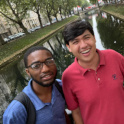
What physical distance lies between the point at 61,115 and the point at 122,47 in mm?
6364

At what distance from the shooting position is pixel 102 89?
142 centimetres

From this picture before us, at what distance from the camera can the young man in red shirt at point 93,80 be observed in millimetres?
1420

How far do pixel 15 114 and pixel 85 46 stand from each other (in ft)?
3.72

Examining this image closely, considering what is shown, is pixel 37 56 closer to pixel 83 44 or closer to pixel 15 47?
pixel 83 44

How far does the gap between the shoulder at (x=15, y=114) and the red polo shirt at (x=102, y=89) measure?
0.65m

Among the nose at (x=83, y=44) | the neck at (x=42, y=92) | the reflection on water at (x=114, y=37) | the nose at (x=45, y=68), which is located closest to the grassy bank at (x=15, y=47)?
the reflection on water at (x=114, y=37)

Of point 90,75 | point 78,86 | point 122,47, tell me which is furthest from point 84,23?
point 122,47

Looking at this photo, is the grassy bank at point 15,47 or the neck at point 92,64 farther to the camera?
the grassy bank at point 15,47

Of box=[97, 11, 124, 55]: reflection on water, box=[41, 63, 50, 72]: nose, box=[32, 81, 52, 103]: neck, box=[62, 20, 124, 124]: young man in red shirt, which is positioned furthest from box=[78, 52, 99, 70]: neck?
box=[97, 11, 124, 55]: reflection on water

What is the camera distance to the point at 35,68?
153 cm

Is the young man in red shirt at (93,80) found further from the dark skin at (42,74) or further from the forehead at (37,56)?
the forehead at (37,56)

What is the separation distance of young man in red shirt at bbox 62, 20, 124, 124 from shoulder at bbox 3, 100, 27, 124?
25.1 inches

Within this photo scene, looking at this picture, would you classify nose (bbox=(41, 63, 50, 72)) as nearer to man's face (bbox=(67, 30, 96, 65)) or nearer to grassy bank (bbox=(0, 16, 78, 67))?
man's face (bbox=(67, 30, 96, 65))

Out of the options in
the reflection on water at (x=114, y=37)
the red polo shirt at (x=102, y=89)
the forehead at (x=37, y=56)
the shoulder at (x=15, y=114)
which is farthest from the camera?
the reflection on water at (x=114, y=37)
